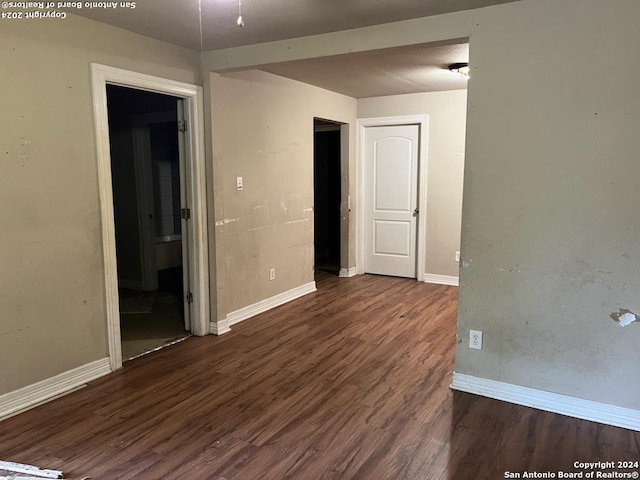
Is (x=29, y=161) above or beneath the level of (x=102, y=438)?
above

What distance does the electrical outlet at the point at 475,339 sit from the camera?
2.82 meters

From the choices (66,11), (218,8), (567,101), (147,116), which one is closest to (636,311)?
(567,101)

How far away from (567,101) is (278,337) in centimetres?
265

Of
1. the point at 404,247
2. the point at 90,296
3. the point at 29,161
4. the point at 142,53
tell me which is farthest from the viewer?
the point at 404,247

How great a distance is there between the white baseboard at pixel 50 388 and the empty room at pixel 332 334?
0.01m

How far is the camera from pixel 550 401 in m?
2.64

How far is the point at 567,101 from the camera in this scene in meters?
2.46

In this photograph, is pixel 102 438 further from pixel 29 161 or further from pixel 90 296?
pixel 29 161

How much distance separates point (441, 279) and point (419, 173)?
1.34 metres

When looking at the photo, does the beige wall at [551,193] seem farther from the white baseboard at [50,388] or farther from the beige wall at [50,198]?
the white baseboard at [50,388]

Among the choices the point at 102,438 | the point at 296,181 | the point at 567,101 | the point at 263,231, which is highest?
the point at 567,101

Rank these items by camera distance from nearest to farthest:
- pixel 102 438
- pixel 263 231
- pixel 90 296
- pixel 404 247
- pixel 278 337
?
1. pixel 102 438
2. pixel 90 296
3. pixel 278 337
4. pixel 263 231
5. pixel 404 247

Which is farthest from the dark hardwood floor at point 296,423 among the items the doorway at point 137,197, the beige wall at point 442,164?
the beige wall at point 442,164

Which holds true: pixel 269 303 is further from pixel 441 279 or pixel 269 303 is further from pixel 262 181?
pixel 441 279
